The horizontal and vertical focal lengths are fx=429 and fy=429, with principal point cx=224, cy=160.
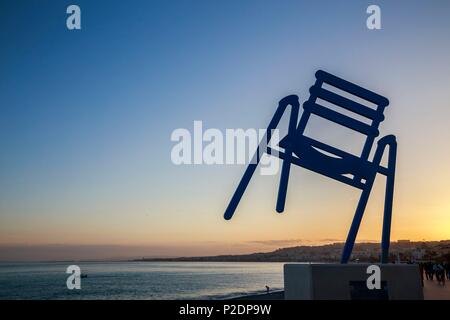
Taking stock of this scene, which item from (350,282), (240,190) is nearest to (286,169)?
(240,190)

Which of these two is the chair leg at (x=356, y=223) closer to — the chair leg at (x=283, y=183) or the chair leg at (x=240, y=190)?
the chair leg at (x=283, y=183)

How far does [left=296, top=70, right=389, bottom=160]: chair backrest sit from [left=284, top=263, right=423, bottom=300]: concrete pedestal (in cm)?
318

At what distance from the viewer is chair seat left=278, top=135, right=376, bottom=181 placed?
37.8ft

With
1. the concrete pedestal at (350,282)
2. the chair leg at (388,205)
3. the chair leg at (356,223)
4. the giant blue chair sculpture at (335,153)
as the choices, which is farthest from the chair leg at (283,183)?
the chair leg at (388,205)

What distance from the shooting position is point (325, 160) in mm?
11766

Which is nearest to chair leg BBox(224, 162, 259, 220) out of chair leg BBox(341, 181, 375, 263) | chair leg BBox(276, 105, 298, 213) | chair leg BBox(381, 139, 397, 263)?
chair leg BBox(276, 105, 298, 213)

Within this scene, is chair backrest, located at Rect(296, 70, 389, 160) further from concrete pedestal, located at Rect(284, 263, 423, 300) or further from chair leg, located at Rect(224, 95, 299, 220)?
concrete pedestal, located at Rect(284, 263, 423, 300)

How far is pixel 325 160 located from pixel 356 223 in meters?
1.94

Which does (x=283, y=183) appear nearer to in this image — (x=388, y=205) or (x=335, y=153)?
(x=335, y=153)

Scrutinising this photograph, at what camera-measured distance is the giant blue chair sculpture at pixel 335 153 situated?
11.3 metres

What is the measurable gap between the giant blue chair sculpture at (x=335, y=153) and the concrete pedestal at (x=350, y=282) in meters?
0.66
